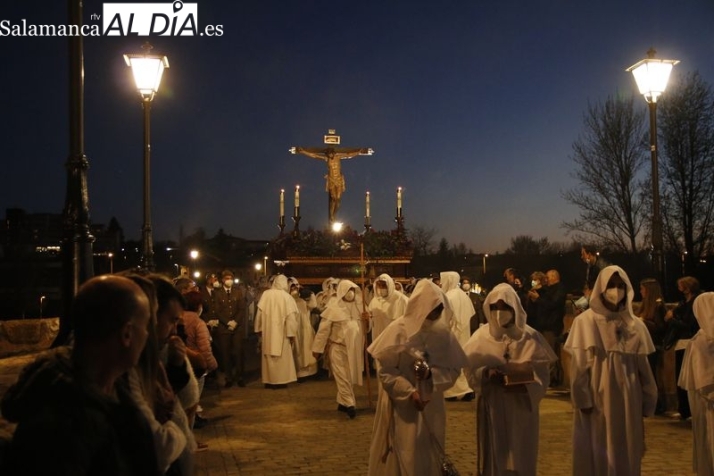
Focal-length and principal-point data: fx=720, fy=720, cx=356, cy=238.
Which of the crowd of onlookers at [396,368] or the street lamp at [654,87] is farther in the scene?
the street lamp at [654,87]

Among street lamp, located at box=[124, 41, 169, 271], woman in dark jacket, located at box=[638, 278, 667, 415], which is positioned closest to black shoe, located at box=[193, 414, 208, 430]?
street lamp, located at box=[124, 41, 169, 271]

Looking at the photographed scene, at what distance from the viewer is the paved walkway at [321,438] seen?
8430mm

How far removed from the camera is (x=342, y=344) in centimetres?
1250

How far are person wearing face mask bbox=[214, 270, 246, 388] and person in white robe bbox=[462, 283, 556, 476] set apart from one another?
8.98m

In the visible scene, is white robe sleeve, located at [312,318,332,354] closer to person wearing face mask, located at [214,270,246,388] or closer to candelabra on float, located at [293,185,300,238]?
person wearing face mask, located at [214,270,246,388]

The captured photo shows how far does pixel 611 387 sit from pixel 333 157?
17671mm

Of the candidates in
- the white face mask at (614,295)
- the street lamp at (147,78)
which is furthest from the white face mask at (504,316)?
the street lamp at (147,78)

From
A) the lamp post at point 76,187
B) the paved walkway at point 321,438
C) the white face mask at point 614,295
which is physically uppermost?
the lamp post at point 76,187

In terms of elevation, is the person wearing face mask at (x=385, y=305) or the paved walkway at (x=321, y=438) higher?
the person wearing face mask at (x=385, y=305)

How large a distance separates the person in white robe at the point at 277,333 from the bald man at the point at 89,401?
12.8 m

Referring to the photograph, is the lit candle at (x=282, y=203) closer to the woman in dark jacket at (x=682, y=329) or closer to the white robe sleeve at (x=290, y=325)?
the white robe sleeve at (x=290, y=325)

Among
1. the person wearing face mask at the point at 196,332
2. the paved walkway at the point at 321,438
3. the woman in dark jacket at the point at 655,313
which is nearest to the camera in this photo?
the person wearing face mask at the point at 196,332

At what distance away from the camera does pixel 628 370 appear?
696cm

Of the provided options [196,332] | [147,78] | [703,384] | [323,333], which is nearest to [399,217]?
[323,333]
